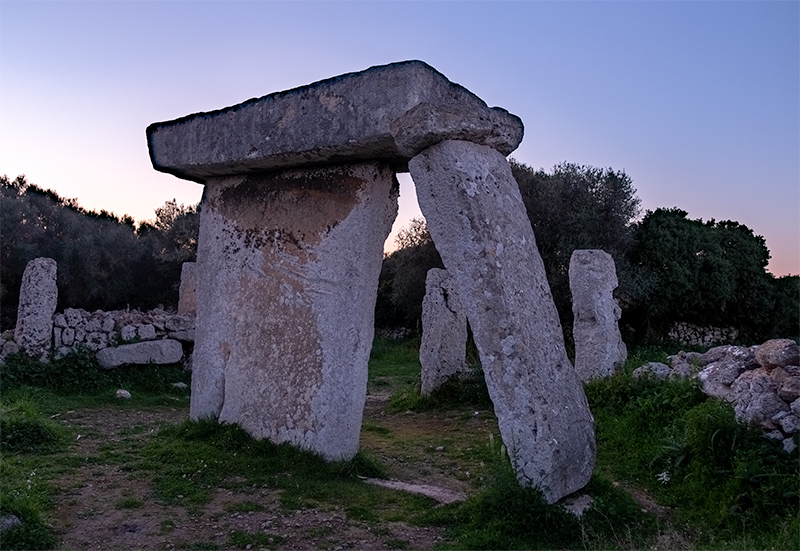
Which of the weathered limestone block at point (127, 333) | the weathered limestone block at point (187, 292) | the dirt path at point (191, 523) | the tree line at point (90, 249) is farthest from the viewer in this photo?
the tree line at point (90, 249)

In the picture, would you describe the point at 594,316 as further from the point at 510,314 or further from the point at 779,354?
the point at 510,314

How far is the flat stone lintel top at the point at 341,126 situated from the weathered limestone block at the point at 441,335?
204 inches

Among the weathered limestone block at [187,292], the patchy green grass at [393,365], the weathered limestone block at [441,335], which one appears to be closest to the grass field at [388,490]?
the weathered limestone block at [441,335]

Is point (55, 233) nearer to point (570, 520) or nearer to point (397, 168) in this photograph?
point (397, 168)

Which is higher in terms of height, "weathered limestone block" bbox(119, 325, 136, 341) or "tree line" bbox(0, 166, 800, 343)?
"tree line" bbox(0, 166, 800, 343)

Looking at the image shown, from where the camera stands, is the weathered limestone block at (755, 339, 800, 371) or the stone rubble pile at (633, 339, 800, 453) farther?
the weathered limestone block at (755, 339, 800, 371)

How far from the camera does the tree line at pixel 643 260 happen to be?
62.7ft

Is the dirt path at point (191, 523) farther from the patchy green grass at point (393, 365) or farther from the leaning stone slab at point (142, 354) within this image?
the patchy green grass at point (393, 365)

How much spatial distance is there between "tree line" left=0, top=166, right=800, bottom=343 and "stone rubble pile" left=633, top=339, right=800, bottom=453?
11604 millimetres

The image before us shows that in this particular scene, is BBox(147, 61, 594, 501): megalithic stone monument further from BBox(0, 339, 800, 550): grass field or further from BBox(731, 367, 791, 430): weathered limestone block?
BBox(731, 367, 791, 430): weathered limestone block

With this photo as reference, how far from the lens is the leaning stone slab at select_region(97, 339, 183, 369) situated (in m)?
10.5

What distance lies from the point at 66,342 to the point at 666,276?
1605 cm

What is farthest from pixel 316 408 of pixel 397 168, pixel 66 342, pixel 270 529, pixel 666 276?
pixel 666 276

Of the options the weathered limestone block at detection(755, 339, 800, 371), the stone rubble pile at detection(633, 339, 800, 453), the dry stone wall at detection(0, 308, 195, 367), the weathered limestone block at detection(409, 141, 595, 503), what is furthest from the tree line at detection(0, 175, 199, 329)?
the weathered limestone block at detection(755, 339, 800, 371)
